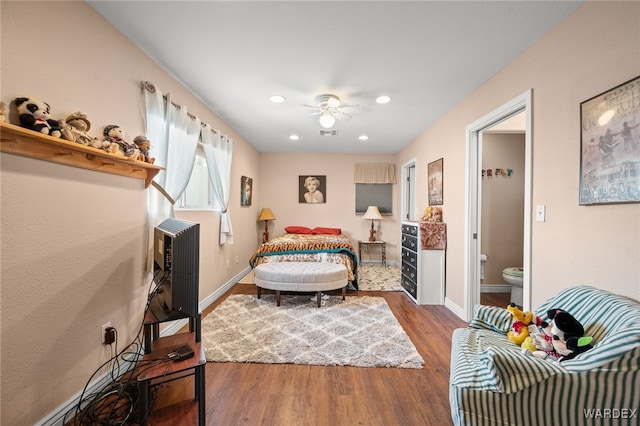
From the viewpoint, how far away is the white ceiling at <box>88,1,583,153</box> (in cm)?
160

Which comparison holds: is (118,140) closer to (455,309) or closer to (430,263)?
(430,263)

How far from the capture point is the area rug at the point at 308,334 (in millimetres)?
2092

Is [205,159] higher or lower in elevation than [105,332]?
higher

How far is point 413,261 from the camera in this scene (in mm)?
3561

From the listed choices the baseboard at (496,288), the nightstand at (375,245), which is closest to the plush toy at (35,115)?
the baseboard at (496,288)

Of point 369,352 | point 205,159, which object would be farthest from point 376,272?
point 205,159

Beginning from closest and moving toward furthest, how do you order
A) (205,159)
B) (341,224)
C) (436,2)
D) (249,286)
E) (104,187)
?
(436,2), (104,187), (205,159), (249,286), (341,224)

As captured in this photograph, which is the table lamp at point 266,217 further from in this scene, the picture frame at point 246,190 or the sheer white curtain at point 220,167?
the sheer white curtain at point 220,167

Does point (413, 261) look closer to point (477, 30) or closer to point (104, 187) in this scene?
point (477, 30)

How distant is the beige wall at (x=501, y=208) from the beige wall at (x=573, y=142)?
1876mm

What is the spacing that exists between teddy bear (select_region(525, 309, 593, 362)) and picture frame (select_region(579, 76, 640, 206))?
688 mm

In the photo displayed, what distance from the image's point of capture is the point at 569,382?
3.42 feet

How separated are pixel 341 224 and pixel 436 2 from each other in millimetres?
4663

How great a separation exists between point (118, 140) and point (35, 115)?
1.65 ft
